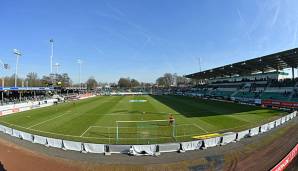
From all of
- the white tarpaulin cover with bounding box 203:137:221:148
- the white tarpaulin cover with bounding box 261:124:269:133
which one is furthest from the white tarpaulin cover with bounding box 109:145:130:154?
the white tarpaulin cover with bounding box 261:124:269:133

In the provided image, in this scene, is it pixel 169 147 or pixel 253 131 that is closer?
pixel 169 147

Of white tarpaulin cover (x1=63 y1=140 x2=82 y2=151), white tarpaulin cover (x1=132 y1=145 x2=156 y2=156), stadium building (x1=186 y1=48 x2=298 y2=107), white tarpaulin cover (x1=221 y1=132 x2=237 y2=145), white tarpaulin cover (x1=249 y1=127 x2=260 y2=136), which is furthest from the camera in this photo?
stadium building (x1=186 y1=48 x2=298 y2=107)

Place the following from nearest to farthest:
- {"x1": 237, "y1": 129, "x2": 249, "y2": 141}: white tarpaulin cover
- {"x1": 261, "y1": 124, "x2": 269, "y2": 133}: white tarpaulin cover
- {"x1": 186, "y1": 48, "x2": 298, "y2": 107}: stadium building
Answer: {"x1": 237, "y1": 129, "x2": 249, "y2": 141}: white tarpaulin cover → {"x1": 261, "y1": 124, "x2": 269, "y2": 133}: white tarpaulin cover → {"x1": 186, "y1": 48, "x2": 298, "y2": 107}: stadium building

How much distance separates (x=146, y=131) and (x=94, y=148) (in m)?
7.40

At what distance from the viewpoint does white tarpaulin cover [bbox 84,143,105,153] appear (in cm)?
1661

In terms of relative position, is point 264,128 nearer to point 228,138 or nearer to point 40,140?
point 228,138

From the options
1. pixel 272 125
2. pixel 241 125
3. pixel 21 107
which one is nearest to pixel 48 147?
pixel 241 125

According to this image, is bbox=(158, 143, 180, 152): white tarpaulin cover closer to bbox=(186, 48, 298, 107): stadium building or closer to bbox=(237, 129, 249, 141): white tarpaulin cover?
bbox=(237, 129, 249, 141): white tarpaulin cover

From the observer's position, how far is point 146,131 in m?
23.0

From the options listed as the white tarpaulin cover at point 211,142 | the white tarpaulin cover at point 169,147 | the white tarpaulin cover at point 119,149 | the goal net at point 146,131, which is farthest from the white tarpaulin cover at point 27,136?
the white tarpaulin cover at point 211,142

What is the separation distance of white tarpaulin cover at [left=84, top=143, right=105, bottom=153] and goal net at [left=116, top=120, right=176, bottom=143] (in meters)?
2.61

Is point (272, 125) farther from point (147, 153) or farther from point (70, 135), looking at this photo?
point (70, 135)

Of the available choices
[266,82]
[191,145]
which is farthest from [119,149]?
[266,82]

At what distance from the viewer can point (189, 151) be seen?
16.8 metres
